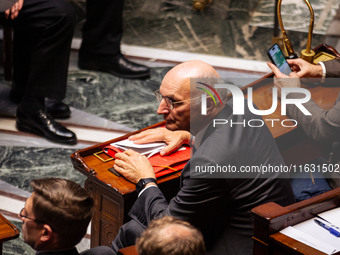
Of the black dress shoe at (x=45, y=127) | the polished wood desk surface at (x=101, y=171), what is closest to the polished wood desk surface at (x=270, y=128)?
the polished wood desk surface at (x=101, y=171)

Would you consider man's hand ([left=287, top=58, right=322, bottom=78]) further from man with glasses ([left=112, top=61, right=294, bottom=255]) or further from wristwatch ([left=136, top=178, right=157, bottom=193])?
wristwatch ([left=136, top=178, right=157, bottom=193])

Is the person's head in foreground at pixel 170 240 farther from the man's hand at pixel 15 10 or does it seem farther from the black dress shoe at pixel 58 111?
the black dress shoe at pixel 58 111

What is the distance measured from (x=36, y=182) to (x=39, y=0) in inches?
75.8

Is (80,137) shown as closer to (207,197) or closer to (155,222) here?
(207,197)

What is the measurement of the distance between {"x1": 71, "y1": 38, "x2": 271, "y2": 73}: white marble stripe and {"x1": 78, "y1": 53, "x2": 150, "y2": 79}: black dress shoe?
495 millimetres

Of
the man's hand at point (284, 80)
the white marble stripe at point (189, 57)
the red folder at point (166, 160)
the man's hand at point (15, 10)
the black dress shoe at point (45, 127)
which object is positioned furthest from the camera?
the white marble stripe at point (189, 57)

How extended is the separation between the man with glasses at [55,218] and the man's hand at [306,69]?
1519mm

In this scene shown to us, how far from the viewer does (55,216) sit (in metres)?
1.62

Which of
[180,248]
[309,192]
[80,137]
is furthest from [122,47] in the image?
[180,248]

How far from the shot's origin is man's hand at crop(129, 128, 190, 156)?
2.28 metres

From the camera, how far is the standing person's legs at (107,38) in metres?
4.27

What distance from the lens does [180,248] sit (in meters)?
1.35

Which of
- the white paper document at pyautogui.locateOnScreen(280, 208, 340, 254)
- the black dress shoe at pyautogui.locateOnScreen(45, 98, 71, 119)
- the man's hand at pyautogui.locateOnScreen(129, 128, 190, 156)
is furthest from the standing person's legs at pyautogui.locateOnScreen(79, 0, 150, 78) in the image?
the white paper document at pyautogui.locateOnScreen(280, 208, 340, 254)

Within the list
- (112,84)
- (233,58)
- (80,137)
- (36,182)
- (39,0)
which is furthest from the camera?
(233,58)
